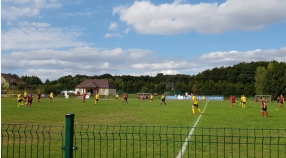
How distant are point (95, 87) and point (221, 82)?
122 ft

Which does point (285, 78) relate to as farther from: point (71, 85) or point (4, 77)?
point (4, 77)

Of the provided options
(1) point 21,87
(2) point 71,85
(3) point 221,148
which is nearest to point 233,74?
(2) point 71,85

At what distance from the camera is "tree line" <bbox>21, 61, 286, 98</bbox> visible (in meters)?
72.8

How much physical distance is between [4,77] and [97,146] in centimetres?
9964

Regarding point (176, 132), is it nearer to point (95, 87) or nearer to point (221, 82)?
point (221, 82)

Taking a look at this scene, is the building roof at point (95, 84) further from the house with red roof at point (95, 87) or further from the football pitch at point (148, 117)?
the football pitch at point (148, 117)

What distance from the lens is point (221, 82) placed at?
9131 cm

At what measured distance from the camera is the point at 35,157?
838cm

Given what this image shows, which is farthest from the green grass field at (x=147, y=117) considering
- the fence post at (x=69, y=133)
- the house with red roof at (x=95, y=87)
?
the house with red roof at (x=95, y=87)

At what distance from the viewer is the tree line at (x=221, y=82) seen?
72.8 meters

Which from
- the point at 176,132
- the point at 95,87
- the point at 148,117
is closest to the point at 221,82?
the point at 95,87

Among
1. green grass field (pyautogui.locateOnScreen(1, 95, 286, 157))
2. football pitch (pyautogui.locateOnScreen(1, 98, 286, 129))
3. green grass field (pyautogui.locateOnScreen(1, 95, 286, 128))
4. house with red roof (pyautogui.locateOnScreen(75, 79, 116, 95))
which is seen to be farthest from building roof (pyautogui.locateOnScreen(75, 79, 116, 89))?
green grass field (pyautogui.locateOnScreen(1, 95, 286, 157))

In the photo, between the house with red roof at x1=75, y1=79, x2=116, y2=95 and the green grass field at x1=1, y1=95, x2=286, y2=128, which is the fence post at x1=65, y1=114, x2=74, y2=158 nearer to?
the green grass field at x1=1, y1=95, x2=286, y2=128

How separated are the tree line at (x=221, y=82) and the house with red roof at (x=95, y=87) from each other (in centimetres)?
372
